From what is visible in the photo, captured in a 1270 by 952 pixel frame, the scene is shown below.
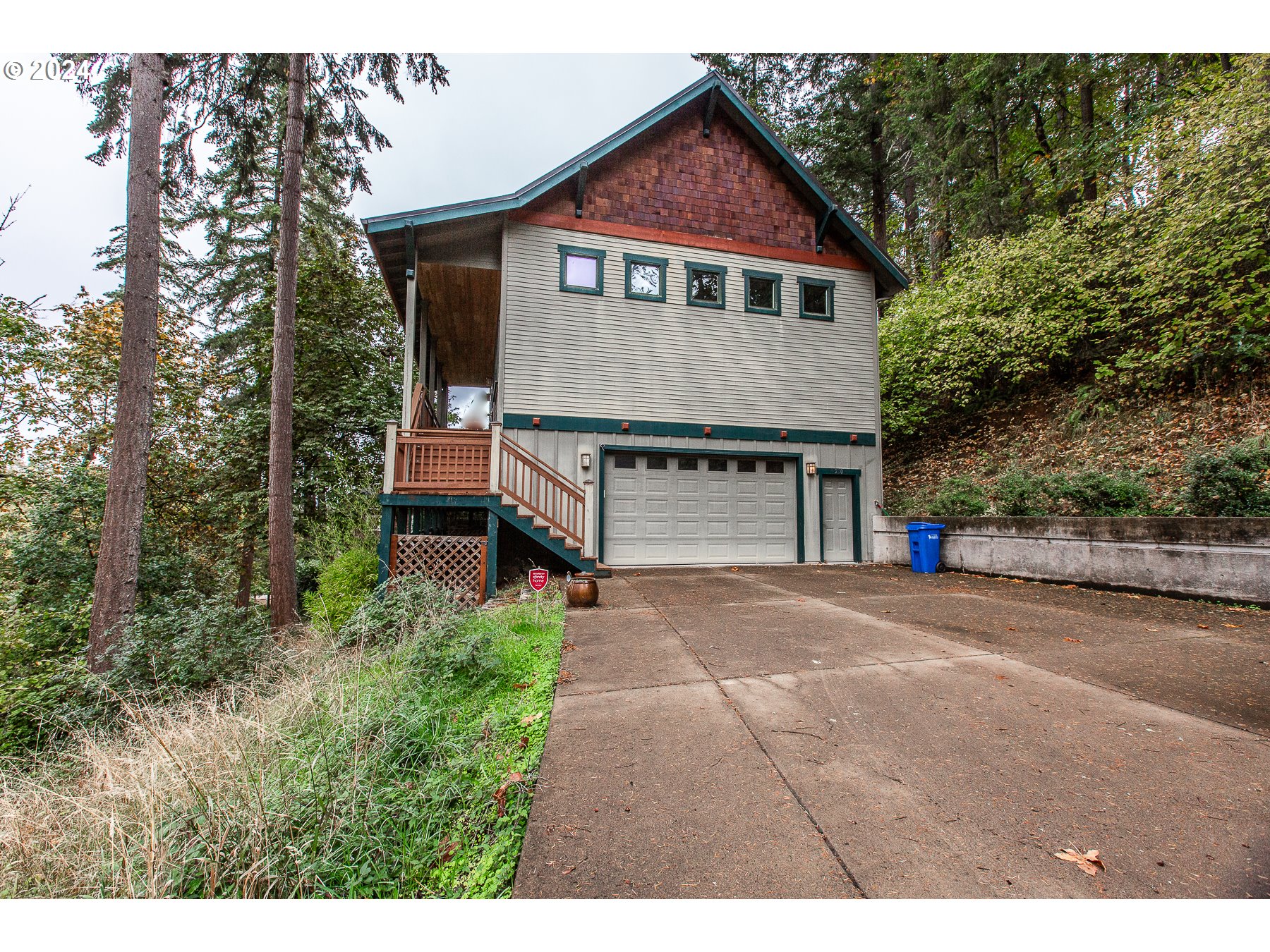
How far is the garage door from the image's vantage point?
8.98 meters

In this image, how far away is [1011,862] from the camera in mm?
1468

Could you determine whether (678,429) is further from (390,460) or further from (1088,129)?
(1088,129)

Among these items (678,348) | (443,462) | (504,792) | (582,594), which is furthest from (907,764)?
(678,348)

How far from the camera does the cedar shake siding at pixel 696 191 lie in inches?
368

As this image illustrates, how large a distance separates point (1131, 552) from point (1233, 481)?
3.70 feet

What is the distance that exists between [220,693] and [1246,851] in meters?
6.74

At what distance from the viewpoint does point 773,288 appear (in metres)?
10.1

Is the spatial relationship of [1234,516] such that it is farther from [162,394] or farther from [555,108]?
[555,108]

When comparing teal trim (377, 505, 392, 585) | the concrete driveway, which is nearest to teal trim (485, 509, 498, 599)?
teal trim (377, 505, 392, 585)

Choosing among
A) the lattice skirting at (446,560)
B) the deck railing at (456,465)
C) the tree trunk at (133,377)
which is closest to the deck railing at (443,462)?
the deck railing at (456,465)

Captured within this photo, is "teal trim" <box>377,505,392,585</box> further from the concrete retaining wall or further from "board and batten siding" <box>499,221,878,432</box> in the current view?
the concrete retaining wall

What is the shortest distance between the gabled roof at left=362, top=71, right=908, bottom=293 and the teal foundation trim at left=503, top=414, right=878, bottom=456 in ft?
11.0

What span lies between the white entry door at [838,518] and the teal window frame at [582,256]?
567 centimetres
